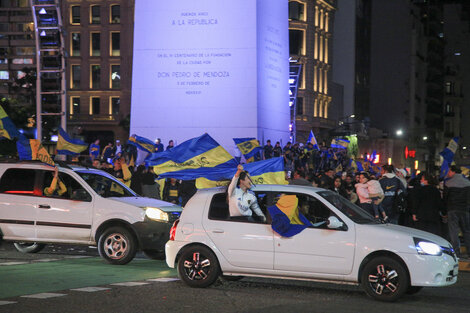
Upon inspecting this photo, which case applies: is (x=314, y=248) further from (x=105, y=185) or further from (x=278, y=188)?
(x=105, y=185)

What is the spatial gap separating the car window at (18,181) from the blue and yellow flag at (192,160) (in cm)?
352

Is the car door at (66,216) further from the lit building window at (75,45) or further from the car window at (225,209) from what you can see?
the lit building window at (75,45)

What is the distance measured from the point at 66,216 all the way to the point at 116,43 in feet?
210

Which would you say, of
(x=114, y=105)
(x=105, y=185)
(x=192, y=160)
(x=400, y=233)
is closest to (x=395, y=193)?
(x=192, y=160)

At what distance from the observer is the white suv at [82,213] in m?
14.7

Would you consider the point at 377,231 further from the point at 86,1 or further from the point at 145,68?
the point at 86,1

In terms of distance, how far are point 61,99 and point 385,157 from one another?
2548 inches

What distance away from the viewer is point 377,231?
1108 cm

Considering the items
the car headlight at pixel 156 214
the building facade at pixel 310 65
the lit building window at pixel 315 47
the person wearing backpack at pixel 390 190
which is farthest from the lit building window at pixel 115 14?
the car headlight at pixel 156 214

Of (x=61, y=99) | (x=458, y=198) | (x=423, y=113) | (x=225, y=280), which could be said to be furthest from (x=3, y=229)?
(x=423, y=113)

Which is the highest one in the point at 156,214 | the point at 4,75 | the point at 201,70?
the point at 4,75

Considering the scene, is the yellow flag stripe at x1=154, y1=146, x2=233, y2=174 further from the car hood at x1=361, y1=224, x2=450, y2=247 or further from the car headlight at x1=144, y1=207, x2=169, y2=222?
the car hood at x1=361, y1=224, x2=450, y2=247

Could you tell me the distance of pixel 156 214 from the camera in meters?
14.9

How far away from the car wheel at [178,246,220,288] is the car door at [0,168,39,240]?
176 inches
